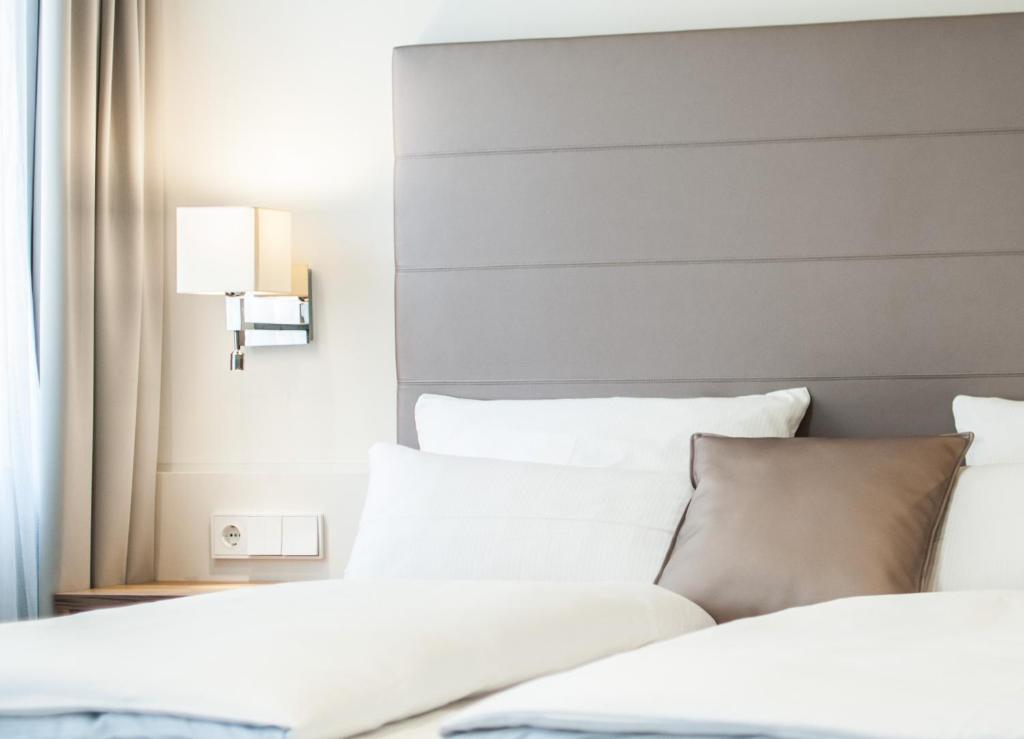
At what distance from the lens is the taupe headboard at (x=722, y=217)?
2646 millimetres

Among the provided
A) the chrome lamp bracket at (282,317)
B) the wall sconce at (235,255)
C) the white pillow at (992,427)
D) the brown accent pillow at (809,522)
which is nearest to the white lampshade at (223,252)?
the wall sconce at (235,255)

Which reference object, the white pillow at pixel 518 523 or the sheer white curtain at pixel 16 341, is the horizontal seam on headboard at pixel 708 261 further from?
the sheer white curtain at pixel 16 341

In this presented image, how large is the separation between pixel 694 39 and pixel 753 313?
640 millimetres

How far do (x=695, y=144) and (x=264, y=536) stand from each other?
1384 mm

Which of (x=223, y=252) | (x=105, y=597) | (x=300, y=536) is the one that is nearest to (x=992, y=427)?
(x=300, y=536)

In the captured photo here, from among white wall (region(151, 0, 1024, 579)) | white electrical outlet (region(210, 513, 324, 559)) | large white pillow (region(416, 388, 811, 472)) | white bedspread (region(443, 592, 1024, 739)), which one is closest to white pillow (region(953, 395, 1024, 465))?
large white pillow (region(416, 388, 811, 472))

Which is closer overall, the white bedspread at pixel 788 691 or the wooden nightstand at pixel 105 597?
the white bedspread at pixel 788 691

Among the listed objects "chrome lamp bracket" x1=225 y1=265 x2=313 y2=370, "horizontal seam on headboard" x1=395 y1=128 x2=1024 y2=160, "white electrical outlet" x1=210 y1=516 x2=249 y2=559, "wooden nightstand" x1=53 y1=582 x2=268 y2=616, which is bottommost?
"wooden nightstand" x1=53 y1=582 x2=268 y2=616

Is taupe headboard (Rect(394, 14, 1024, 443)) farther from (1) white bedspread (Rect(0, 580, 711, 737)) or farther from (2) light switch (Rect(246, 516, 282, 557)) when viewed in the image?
(1) white bedspread (Rect(0, 580, 711, 737))

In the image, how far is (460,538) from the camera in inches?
86.4

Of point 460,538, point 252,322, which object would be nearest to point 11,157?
point 252,322

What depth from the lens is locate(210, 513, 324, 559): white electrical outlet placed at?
2912 millimetres

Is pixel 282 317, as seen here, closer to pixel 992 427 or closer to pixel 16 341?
pixel 16 341

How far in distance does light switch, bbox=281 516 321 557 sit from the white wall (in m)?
0.04
